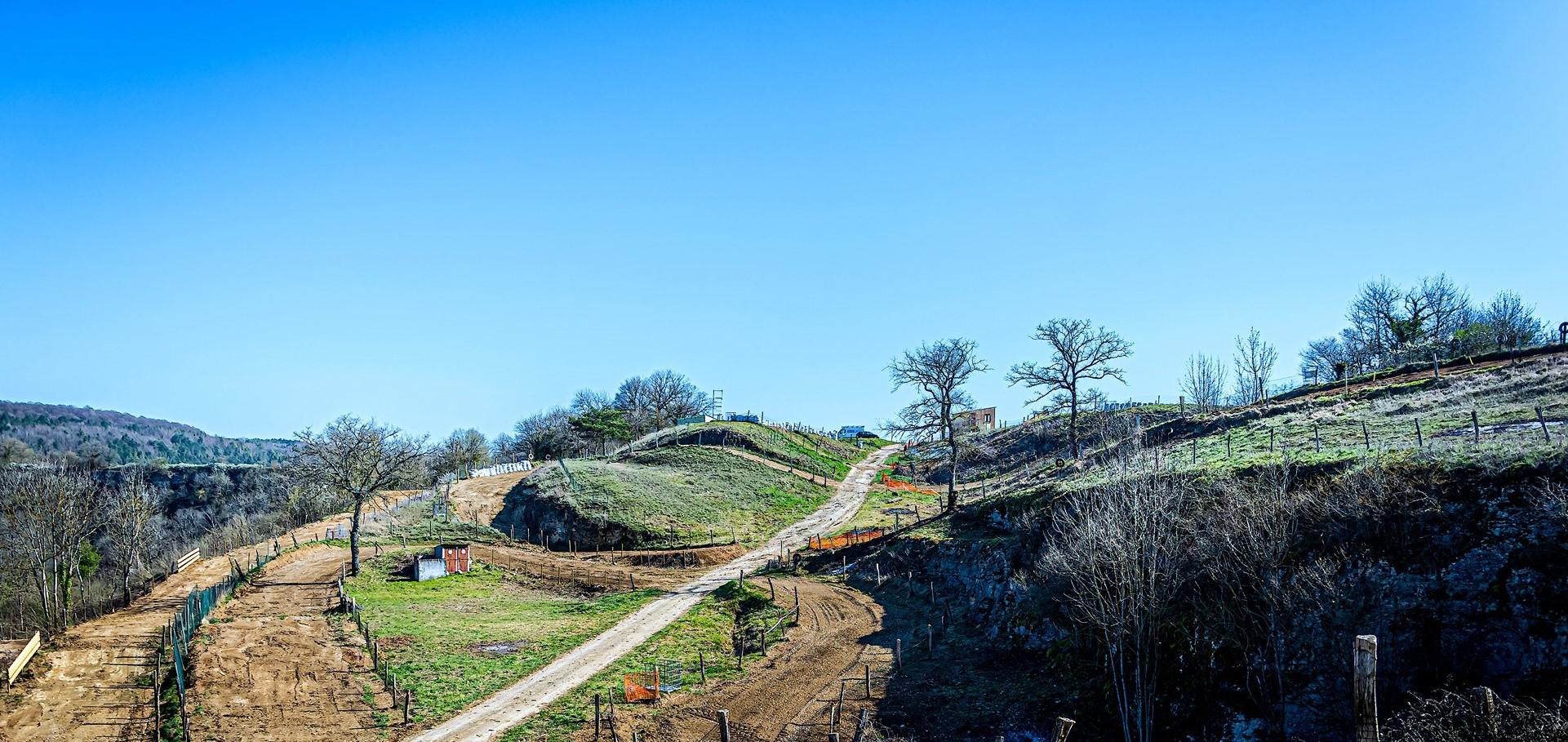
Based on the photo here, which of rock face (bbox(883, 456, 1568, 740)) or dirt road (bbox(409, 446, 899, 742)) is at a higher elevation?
rock face (bbox(883, 456, 1568, 740))

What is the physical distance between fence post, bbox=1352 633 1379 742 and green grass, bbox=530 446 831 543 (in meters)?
50.3

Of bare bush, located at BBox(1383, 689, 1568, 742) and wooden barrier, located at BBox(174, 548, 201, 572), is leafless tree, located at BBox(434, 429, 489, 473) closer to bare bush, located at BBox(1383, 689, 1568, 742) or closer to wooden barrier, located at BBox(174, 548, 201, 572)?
wooden barrier, located at BBox(174, 548, 201, 572)

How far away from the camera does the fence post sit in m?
12.2

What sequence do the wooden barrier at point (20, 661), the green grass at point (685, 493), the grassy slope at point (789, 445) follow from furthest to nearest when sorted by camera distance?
the grassy slope at point (789, 445)
the green grass at point (685, 493)
the wooden barrier at point (20, 661)

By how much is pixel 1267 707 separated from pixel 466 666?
27.3 metres

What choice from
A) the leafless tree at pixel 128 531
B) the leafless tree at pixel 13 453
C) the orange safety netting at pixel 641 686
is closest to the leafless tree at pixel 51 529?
the leafless tree at pixel 128 531

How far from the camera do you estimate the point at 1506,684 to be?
19.0 m

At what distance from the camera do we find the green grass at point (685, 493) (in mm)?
62938

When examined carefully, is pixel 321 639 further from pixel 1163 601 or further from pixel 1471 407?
pixel 1471 407

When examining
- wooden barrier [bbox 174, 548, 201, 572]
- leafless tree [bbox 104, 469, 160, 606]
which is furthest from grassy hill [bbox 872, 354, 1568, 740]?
leafless tree [bbox 104, 469, 160, 606]

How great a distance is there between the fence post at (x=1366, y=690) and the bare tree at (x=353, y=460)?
47.3m

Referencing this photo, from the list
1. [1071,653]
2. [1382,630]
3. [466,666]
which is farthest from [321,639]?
[1382,630]

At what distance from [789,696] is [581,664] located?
921cm

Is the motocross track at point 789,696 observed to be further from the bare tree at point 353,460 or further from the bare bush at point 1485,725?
the bare tree at point 353,460
